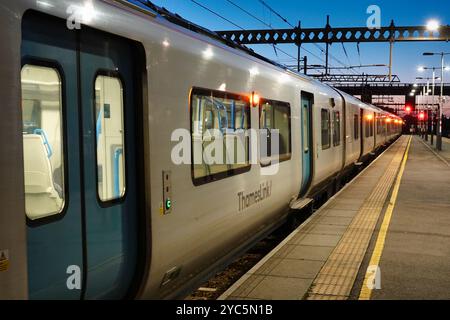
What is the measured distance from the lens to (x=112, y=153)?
135 inches

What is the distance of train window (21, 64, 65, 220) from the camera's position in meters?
2.79

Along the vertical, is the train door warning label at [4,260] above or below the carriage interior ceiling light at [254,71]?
below

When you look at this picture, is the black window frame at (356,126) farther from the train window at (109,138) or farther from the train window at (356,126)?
the train window at (109,138)

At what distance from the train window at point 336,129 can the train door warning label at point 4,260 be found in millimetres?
10558

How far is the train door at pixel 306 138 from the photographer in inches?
361

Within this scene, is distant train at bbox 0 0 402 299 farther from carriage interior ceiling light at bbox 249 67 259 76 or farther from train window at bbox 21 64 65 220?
carriage interior ceiling light at bbox 249 67 259 76

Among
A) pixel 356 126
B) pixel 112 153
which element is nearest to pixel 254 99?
pixel 112 153

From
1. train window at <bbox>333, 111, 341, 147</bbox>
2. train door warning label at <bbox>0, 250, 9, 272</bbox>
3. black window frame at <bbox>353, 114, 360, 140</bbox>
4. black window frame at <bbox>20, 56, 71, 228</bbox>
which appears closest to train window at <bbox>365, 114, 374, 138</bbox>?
black window frame at <bbox>353, 114, 360, 140</bbox>

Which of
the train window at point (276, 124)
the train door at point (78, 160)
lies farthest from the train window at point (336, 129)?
the train door at point (78, 160)

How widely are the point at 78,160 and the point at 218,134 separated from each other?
2.18 meters

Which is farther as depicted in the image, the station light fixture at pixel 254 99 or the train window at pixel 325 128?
the train window at pixel 325 128

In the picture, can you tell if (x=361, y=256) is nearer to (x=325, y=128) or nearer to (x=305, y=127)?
(x=305, y=127)

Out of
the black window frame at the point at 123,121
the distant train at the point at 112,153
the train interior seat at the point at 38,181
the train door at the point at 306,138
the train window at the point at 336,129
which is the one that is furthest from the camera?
the train window at the point at 336,129

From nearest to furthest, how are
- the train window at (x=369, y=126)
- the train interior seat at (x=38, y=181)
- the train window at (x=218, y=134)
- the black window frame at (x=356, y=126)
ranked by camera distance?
the train interior seat at (x=38, y=181) → the train window at (x=218, y=134) → the black window frame at (x=356, y=126) → the train window at (x=369, y=126)
